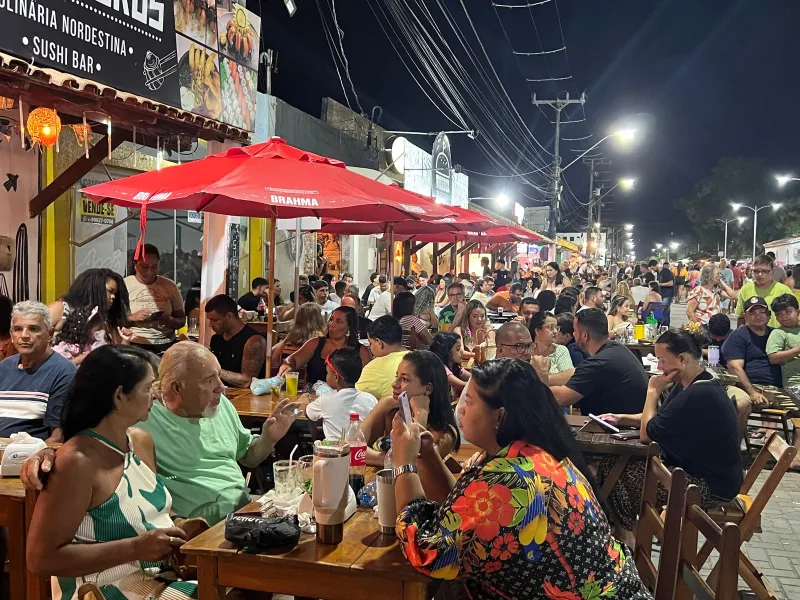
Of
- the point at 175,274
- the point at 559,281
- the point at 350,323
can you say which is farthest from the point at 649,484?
the point at 559,281

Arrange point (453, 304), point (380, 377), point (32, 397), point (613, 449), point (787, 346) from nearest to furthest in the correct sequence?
point (32, 397) → point (613, 449) → point (380, 377) → point (787, 346) → point (453, 304)

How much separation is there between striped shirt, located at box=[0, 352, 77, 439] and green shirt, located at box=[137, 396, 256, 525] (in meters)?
1.39

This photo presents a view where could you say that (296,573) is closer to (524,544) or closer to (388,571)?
(388,571)

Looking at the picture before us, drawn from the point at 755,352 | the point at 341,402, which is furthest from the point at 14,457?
the point at 755,352

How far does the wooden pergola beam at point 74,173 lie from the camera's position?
8.17 metres

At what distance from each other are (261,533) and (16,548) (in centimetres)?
162

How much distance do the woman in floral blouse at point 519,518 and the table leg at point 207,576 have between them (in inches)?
30.7

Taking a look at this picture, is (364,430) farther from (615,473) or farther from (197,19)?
(197,19)

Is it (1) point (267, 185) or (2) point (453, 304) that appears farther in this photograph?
(2) point (453, 304)

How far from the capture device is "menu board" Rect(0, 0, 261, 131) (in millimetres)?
7137

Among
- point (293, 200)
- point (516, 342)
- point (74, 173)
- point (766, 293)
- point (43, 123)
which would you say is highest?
point (43, 123)

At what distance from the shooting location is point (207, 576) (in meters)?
2.80

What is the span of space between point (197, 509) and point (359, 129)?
2192 cm

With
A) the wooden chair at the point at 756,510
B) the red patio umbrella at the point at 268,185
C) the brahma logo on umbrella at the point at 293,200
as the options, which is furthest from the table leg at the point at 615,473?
the brahma logo on umbrella at the point at 293,200
